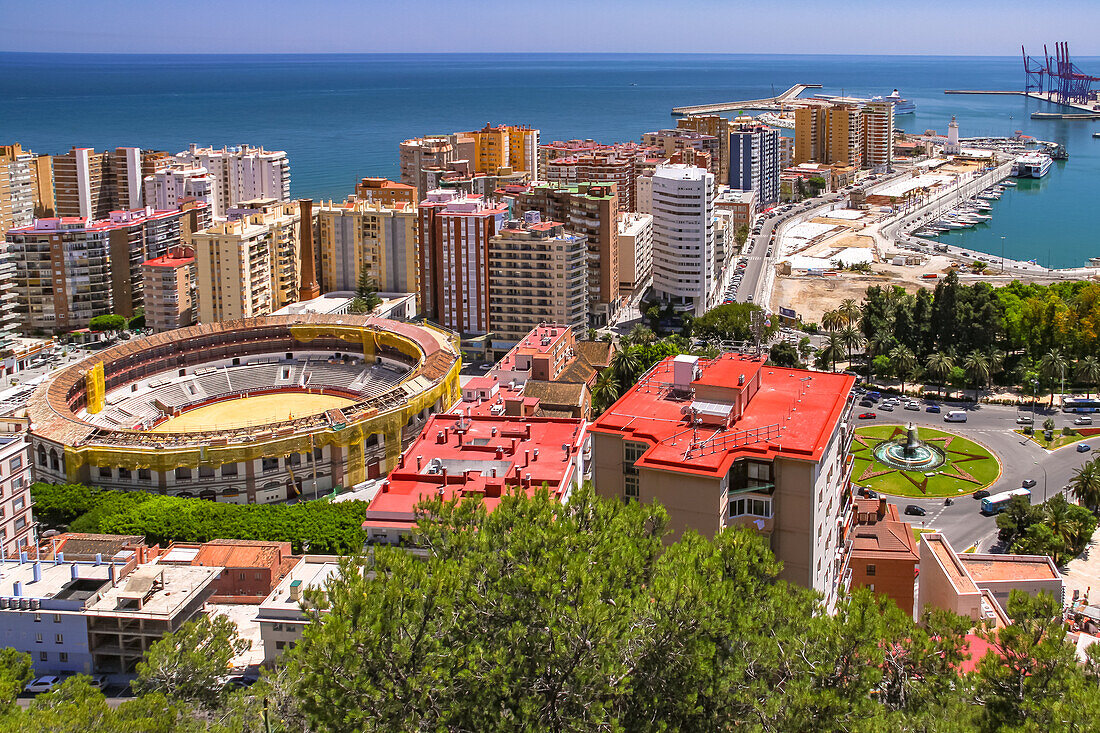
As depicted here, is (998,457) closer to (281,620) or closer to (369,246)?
(281,620)

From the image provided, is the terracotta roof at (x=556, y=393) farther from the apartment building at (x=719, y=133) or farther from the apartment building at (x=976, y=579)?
the apartment building at (x=719, y=133)

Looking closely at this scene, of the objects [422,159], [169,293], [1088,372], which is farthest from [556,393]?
[422,159]

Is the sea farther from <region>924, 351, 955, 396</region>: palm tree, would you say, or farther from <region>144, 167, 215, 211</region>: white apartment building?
<region>924, 351, 955, 396</region>: palm tree

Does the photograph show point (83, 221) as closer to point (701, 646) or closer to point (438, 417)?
point (438, 417)

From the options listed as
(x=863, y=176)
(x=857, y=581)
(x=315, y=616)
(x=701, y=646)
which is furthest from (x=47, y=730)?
(x=863, y=176)

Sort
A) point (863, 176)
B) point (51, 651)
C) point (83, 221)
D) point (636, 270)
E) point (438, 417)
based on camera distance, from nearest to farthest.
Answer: point (51, 651), point (438, 417), point (83, 221), point (636, 270), point (863, 176)

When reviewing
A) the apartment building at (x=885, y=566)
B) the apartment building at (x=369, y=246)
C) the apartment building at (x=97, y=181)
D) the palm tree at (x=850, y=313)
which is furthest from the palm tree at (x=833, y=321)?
the apartment building at (x=97, y=181)

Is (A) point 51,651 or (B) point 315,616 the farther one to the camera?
(A) point 51,651
